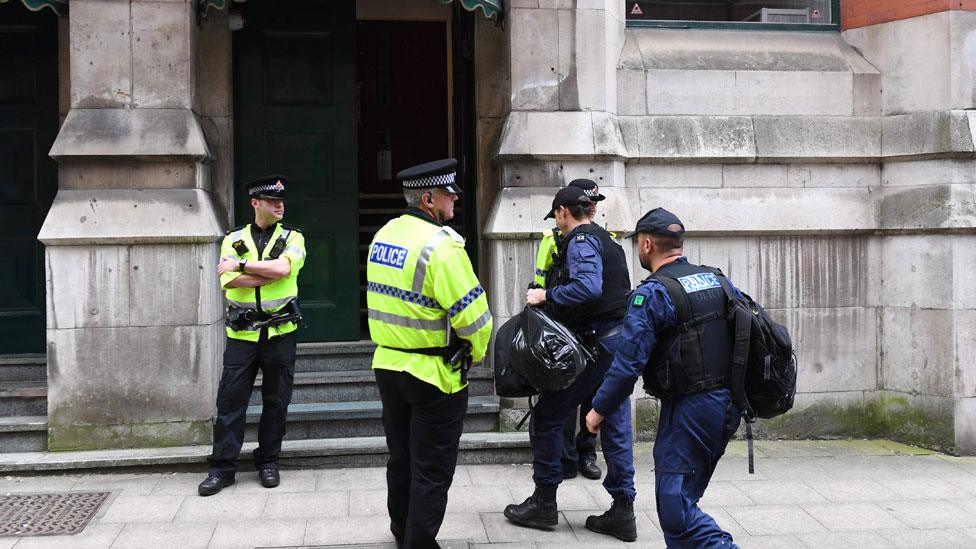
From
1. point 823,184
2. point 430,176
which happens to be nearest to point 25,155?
point 430,176

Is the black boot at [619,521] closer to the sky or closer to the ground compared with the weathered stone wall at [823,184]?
closer to the ground

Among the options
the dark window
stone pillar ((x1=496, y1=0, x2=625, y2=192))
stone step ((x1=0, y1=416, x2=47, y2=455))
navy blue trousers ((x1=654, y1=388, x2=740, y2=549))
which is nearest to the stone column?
stone pillar ((x1=496, y1=0, x2=625, y2=192))

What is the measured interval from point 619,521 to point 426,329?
5.82 feet

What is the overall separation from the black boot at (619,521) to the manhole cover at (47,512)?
3137 mm

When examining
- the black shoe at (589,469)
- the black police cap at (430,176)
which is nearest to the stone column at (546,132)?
the black shoe at (589,469)

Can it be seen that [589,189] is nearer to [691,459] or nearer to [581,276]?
[581,276]

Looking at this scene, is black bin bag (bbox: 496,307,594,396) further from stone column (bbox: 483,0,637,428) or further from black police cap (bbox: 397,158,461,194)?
stone column (bbox: 483,0,637,428)

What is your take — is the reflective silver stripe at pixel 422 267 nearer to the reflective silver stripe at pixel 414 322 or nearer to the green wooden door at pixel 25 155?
the reflective silver stripe at pixel 414 322

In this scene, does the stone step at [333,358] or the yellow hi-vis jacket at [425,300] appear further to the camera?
the stone step at [333,358]

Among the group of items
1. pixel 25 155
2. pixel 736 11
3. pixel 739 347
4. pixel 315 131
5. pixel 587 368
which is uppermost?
pixel 736 11

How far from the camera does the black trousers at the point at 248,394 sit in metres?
6.48

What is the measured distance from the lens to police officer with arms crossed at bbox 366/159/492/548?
4.72 meters

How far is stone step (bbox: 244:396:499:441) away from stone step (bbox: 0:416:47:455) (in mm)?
1505

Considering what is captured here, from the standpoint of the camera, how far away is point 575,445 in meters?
6.77
